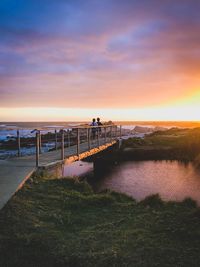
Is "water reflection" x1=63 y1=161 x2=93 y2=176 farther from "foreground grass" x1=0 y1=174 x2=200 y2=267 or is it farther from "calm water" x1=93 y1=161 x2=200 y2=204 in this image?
"foreground grass" x1=0 y1=174 x2=200 y2=267

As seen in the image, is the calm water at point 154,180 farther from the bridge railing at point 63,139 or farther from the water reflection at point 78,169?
the bridge railing at point 63,139

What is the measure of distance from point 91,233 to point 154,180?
821cm

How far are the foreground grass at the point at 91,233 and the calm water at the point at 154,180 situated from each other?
3338 millimetres

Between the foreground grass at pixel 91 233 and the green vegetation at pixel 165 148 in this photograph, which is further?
the green vegetation at pixel 165 148

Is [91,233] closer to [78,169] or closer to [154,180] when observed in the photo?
[154,180]

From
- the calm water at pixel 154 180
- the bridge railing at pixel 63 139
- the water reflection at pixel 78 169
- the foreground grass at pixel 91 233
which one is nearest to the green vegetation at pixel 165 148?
the bridge railing at pixel 63 139

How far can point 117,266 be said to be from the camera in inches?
152

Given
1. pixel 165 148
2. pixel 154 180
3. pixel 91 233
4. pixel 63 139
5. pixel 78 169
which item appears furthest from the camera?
pixel 165 148

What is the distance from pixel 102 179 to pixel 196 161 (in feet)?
22.4

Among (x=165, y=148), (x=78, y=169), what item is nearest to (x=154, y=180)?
(x=78, y=169)

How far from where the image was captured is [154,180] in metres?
12.9

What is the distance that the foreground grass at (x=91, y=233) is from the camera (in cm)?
405

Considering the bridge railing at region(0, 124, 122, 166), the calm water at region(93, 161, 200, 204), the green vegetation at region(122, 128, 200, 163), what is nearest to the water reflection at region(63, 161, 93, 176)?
the bridge railing at region(0, 124, 122, 166)

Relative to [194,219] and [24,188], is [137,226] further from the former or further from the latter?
[24,188]
